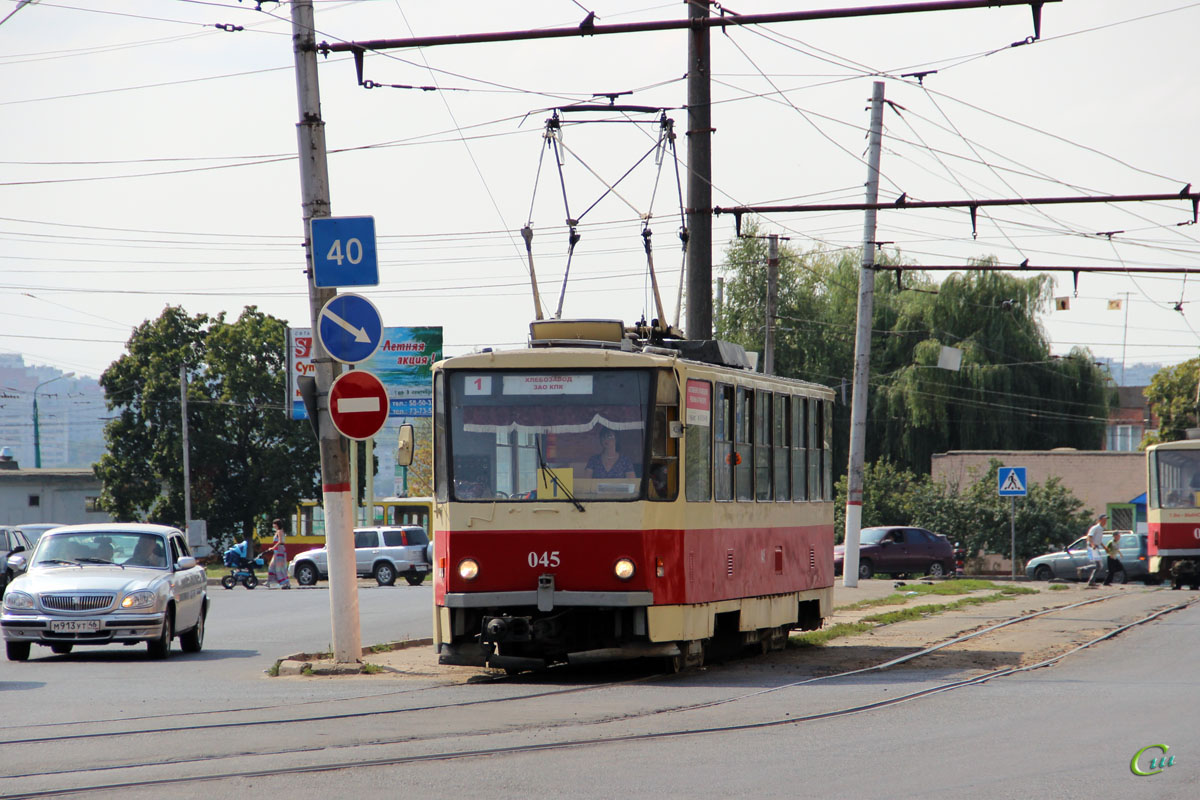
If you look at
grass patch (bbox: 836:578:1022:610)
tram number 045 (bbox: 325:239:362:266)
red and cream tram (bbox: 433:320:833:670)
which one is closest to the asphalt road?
red and cream tram (bbox: 433:320:833:670)

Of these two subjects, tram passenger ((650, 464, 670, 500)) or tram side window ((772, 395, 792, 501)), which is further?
tram side window ((772, 395, 792, 501))

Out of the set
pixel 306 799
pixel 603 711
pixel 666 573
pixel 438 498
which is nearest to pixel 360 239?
pixel 438 498

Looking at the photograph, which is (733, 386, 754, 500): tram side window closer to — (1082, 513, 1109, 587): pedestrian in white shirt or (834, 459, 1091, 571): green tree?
(1082, 513, 1109, 587): pedestrian in white shirt

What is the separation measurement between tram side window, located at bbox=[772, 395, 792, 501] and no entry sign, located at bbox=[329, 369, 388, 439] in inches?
178

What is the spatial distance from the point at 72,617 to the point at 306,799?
10.2 metres

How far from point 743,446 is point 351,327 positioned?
409 centimetres

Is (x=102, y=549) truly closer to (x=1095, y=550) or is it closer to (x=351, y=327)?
(x=351, y=327)

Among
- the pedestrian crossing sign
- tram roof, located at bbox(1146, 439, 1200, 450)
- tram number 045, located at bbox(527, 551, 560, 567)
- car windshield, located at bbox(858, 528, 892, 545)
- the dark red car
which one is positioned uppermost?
tram roof, located at bbox(1146, 439, 1200, 450)

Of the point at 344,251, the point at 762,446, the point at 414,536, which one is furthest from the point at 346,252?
the point at 414,536

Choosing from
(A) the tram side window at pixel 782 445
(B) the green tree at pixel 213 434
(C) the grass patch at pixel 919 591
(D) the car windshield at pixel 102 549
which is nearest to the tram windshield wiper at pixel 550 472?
(A) the tram side window at pixel 782 445

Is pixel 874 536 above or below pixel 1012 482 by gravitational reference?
below

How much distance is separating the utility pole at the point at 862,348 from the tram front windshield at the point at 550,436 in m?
18.7

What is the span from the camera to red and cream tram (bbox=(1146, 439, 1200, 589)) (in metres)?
34.2

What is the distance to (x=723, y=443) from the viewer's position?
15.4 m
